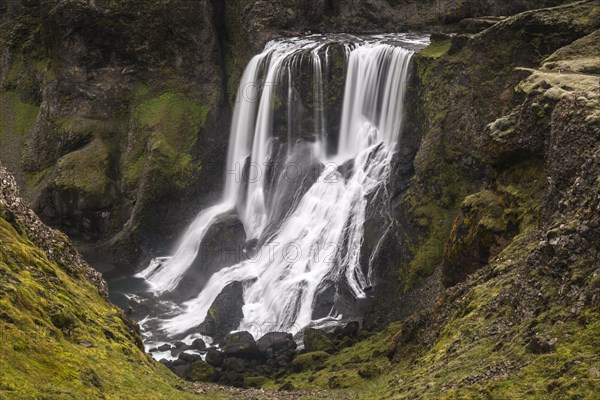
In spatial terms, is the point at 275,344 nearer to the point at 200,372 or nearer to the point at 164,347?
the point at 200,372

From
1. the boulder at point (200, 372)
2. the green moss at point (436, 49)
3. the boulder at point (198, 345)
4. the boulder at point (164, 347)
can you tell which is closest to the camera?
the boulder at point (200, 372)

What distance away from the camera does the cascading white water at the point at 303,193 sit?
34.6 meters

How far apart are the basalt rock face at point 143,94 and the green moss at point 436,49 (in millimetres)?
13086

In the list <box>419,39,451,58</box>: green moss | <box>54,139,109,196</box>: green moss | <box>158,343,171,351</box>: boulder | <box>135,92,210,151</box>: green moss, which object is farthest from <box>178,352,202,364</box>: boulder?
<box>135,92,210,151</box>: green moss

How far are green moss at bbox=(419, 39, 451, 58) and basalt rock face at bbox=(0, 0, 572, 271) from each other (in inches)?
515

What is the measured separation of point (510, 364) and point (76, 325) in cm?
995

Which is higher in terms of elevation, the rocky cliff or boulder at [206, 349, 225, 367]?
the rocky cliff

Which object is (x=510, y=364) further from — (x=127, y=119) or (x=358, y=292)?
(x=127, y=119)

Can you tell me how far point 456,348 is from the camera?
15.6m

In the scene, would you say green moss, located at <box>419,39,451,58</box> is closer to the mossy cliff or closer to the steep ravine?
the mossy cliff

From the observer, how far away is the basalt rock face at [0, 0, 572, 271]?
4878cm

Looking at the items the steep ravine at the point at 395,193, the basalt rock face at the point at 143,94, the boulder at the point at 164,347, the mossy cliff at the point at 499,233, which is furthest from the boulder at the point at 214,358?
the basalt rock face at the point at 143,94

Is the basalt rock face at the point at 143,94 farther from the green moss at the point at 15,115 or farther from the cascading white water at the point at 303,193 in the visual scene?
the cascading white water at the point at 303,193

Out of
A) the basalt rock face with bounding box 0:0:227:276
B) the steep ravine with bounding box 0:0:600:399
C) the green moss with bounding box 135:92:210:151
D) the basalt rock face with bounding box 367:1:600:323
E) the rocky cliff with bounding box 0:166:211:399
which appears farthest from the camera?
the green moss with bounding box 135:92:210:151
